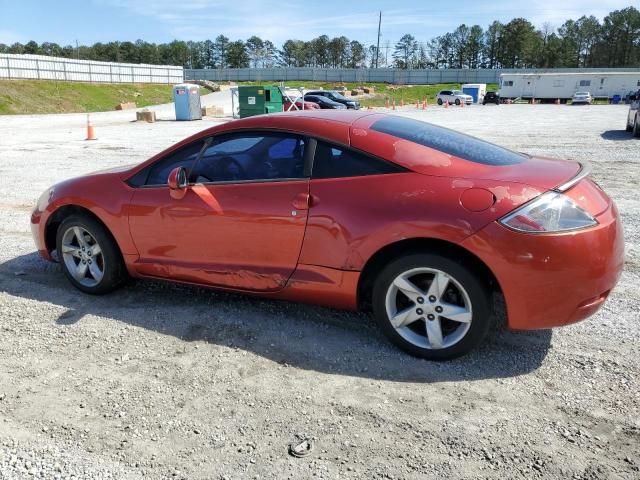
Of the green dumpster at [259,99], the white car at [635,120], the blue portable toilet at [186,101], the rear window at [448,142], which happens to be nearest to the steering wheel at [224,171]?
the rear window at [448,142]

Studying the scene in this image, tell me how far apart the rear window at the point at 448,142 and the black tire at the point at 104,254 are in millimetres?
2309

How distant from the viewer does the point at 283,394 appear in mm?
3070

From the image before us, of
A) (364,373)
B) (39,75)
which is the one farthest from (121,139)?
(39,75)

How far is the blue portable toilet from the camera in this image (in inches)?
1089

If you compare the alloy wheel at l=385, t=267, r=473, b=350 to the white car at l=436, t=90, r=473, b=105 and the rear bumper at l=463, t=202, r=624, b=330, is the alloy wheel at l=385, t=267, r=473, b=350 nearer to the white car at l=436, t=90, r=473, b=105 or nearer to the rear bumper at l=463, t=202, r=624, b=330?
the rear bumper at l=463, t=202, r=624, b=330

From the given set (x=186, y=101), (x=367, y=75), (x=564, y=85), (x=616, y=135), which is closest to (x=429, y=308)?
(x=616, y=135)

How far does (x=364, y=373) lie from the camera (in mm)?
3260

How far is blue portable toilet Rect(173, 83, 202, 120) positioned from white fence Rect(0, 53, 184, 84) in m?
23.4

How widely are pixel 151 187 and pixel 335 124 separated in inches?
60.0

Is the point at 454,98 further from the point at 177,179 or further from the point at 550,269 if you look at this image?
the point at 550,269

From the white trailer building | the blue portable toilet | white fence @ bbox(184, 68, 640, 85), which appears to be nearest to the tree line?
white fence @ bbox(184, 68, 640, 85)

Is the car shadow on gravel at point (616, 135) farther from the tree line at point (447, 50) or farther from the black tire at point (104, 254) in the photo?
the tree line at point (447, 50)

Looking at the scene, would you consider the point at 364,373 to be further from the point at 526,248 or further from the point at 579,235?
the point at 579,235

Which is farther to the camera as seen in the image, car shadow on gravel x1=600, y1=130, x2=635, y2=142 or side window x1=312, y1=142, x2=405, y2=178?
car shadow on gravel x1=600, y1=130, x2=635, y2=142
